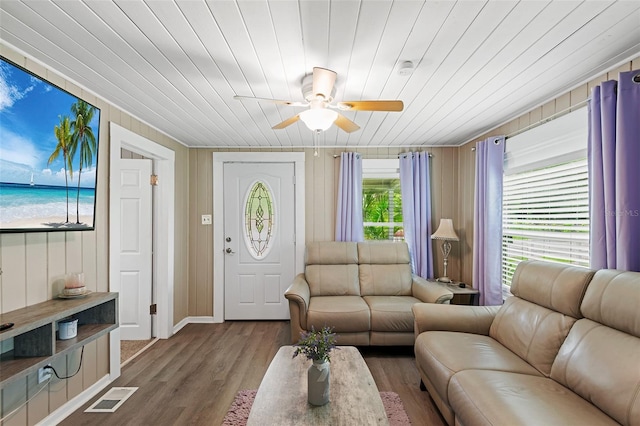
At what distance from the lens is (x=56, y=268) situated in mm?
2023

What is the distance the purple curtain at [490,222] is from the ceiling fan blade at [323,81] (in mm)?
2123

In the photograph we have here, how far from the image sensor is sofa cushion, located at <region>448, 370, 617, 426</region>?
1.30 meters

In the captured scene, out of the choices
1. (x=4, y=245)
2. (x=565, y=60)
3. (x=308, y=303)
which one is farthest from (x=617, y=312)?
(x=4, y=245)

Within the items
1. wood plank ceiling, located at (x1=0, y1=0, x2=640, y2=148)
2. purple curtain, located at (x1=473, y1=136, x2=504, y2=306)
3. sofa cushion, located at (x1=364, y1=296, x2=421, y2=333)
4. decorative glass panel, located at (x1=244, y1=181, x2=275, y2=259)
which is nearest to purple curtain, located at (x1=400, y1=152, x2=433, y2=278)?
purple curtain, located at (x1=473, y1=136, x2=504, y2=306)

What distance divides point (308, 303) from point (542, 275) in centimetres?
201

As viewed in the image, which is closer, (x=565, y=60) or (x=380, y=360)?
(x=565, y=60)

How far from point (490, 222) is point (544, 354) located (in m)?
1.52

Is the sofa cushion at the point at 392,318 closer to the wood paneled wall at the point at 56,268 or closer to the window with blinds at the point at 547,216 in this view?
the window with blinds at the point at 547,216

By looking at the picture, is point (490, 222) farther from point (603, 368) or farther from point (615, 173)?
point (603, 368)

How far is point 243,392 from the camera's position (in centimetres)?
232

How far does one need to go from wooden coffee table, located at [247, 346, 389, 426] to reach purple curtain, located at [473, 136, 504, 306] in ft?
→ 6.09

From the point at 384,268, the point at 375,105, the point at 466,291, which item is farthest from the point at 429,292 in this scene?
the point at 375,105

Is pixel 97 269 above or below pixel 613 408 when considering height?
above

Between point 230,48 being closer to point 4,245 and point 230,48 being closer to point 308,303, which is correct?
point 4,245
